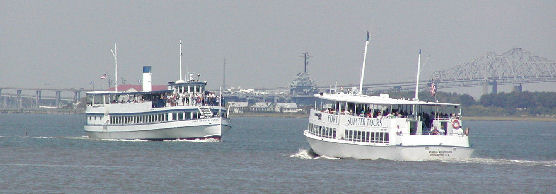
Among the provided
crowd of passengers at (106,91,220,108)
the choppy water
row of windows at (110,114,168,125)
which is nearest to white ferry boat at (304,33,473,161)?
the choppy water

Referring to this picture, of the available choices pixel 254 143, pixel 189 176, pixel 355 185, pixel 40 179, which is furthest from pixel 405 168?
pixel 254 143

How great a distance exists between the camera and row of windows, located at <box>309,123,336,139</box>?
75250mm

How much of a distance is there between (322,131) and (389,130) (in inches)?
336

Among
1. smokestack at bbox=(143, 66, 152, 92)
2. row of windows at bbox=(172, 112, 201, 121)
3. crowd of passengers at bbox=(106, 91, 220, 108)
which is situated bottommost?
row of windows at bbox=(172, 112, 201, 121)

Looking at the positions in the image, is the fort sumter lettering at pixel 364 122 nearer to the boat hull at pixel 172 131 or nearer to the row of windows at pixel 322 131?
the row of windows at pixel 322 131

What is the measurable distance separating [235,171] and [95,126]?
47.6 meters

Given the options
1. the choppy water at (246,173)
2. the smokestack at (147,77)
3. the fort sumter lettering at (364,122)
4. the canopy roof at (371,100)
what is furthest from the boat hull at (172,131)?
the fort sumter lettering at (364,122)

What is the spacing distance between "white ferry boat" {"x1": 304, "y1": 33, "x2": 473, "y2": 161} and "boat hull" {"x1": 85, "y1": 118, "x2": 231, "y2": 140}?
86.2ft

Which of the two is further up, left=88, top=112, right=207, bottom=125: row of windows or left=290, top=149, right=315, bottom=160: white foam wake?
left=88, top=112, right=207, bottom=125: row of windows

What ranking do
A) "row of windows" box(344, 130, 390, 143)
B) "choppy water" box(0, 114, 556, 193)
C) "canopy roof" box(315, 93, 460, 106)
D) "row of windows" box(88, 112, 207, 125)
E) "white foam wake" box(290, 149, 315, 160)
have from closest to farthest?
"choppy water" box(0, 114, 556, 193), "row of windows" box(344, 130, 390, 143), "canopy roof" box(315, 93, 460, 106), "white foam wake" box(290, 149, 315, 160), "row of windows" box(88, 112, 207, 125)

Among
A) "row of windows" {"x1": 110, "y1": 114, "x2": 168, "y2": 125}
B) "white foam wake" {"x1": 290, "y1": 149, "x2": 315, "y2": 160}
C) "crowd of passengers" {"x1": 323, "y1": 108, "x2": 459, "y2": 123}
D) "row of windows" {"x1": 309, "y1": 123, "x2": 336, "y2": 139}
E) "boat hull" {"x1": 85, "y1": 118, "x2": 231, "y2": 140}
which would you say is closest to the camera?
"crowd of passengers" {"x1": 323, "y1": 108, "x2": 459, "y2": 123}

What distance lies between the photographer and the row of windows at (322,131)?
75250mm

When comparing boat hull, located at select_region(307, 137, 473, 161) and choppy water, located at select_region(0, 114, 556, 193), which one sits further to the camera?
boat hull, located at select_region(307, 137, 473, 161)

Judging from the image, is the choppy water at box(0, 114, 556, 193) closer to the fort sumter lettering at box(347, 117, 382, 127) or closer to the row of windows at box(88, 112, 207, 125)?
the fort sumter lettering at box(347, 117, 382, 127)
